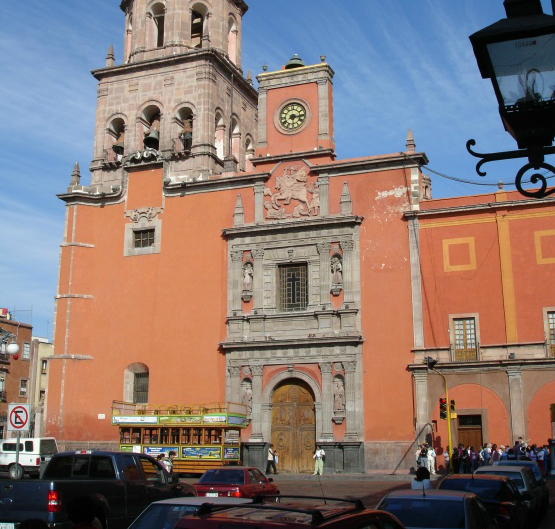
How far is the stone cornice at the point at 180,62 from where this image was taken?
1406 inches

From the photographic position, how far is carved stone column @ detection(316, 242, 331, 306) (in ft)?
102

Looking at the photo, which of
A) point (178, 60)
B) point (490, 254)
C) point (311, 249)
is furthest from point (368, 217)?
point (178, 60)

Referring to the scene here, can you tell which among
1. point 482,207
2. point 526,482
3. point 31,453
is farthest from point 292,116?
point 526,482

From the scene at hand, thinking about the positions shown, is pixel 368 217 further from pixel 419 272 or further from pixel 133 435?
pixel 133 435

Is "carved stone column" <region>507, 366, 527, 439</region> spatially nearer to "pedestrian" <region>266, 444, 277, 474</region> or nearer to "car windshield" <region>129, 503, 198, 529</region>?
"pedestrian" <region>266, 444, 277, 474</region>

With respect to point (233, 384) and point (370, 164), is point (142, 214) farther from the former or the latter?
point (370, 164)

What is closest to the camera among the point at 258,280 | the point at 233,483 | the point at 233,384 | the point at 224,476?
the point at 233,483

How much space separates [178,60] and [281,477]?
19.3 meters

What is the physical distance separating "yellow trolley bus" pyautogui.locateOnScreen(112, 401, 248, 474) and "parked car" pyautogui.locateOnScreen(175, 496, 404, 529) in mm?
22490

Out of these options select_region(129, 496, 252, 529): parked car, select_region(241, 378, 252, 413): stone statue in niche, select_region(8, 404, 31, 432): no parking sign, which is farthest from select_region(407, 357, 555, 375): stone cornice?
select_region(129, 496, 252, 529): parked car

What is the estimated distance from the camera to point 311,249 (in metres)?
31.9

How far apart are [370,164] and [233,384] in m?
10.4

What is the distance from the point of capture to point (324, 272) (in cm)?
3133

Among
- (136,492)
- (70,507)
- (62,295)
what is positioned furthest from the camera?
Result: (62,295)
